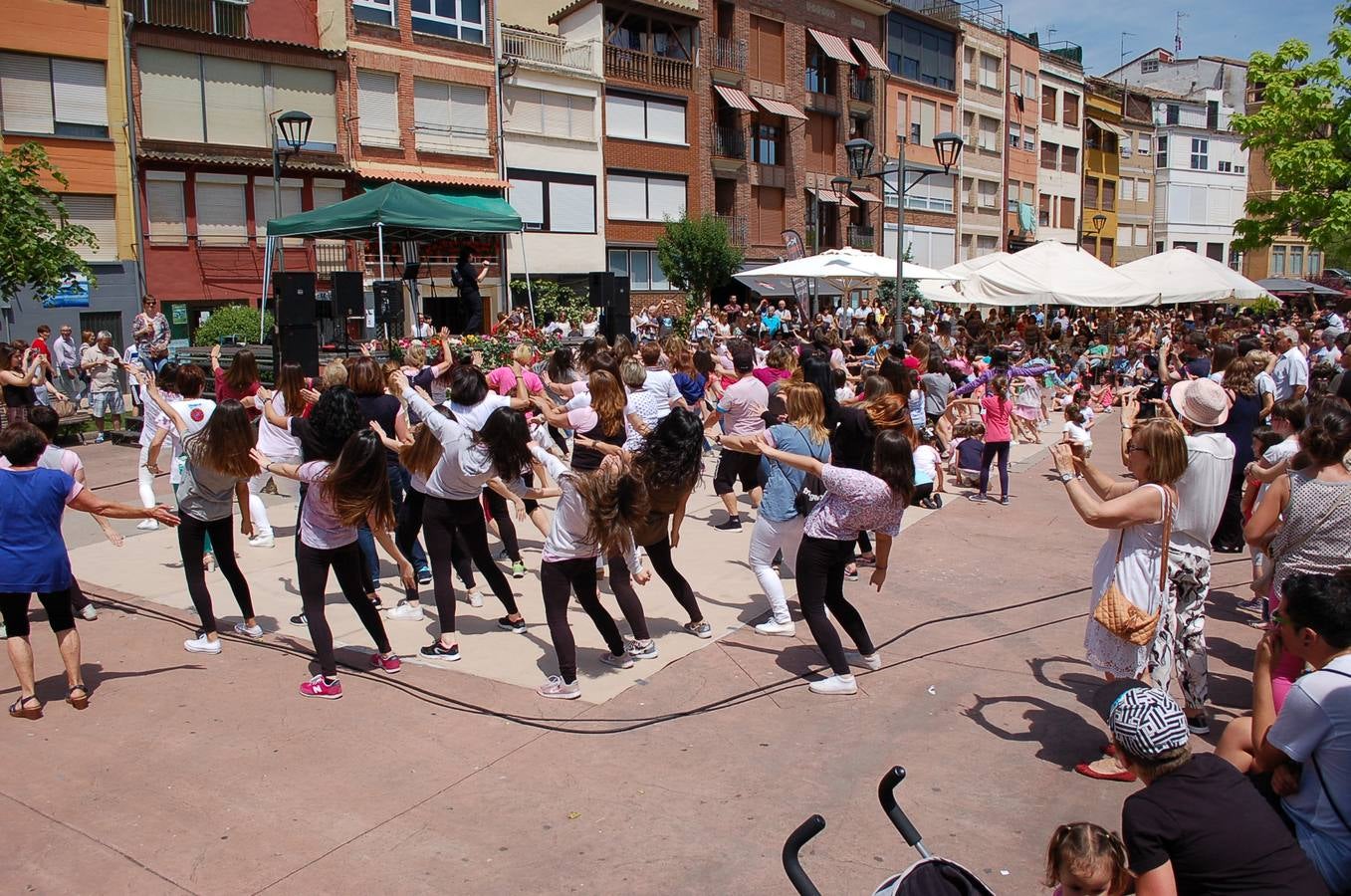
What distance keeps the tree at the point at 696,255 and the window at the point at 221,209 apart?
12.6 m

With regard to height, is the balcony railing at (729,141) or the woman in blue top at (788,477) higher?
the balcony railing at (729,141)

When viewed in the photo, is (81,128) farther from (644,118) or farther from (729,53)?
(729,53)

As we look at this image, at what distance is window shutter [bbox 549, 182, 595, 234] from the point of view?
31422mm

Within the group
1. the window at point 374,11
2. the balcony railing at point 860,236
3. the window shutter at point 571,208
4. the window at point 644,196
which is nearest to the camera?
the window at point 374,11

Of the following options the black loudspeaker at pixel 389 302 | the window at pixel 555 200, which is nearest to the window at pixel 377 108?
the window at pixel 555 200

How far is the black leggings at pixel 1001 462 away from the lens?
35.2 feet

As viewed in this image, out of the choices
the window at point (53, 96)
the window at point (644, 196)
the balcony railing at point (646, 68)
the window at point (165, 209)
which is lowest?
the window at point (165, 209)

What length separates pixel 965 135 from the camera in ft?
155

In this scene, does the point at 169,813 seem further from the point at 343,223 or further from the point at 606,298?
the point at 606,298

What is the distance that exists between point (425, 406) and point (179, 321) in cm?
2164

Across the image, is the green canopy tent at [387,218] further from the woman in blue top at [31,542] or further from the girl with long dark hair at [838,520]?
the girl with long dark hair at [838,520]

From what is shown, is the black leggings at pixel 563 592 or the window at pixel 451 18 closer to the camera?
the black leggings at pixel 563 592

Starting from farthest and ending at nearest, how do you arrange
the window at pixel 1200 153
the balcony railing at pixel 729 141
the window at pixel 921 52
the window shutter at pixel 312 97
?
the window at pixel 1200 153
the window at pixel 921 52
the balcony railing at pixel 729 141
the window shutter at pixel 312 97

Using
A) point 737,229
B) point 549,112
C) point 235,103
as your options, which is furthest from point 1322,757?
point 737,229
